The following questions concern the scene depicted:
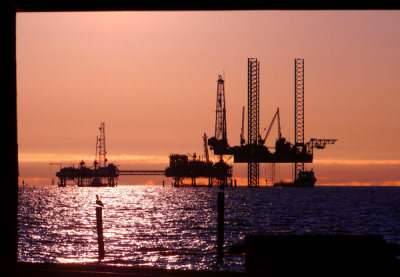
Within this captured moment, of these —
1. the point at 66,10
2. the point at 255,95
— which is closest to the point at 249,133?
the point at 255,95

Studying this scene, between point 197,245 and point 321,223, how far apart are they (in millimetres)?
21950

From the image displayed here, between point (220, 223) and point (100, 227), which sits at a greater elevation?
point (220, 223)

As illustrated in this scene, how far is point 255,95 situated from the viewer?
6324 inches

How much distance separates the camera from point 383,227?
150 feet

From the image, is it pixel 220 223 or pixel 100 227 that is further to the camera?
pixel 220 223

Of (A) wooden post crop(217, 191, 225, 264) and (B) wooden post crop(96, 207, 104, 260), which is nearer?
(B) wooden post crop(96, 207, 104, 260)

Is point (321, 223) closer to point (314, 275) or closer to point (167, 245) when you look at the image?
point (167, 245)

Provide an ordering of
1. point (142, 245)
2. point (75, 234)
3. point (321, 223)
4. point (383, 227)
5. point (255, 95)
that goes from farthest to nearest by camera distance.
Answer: point (255, 95), point (321, 223), point (383, 227), point (75, 234), point (142, 245)

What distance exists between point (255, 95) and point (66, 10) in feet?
510

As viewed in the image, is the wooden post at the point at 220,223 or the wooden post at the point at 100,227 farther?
the wooden post at the point at 220,223

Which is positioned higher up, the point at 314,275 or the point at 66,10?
the point at 66,10
